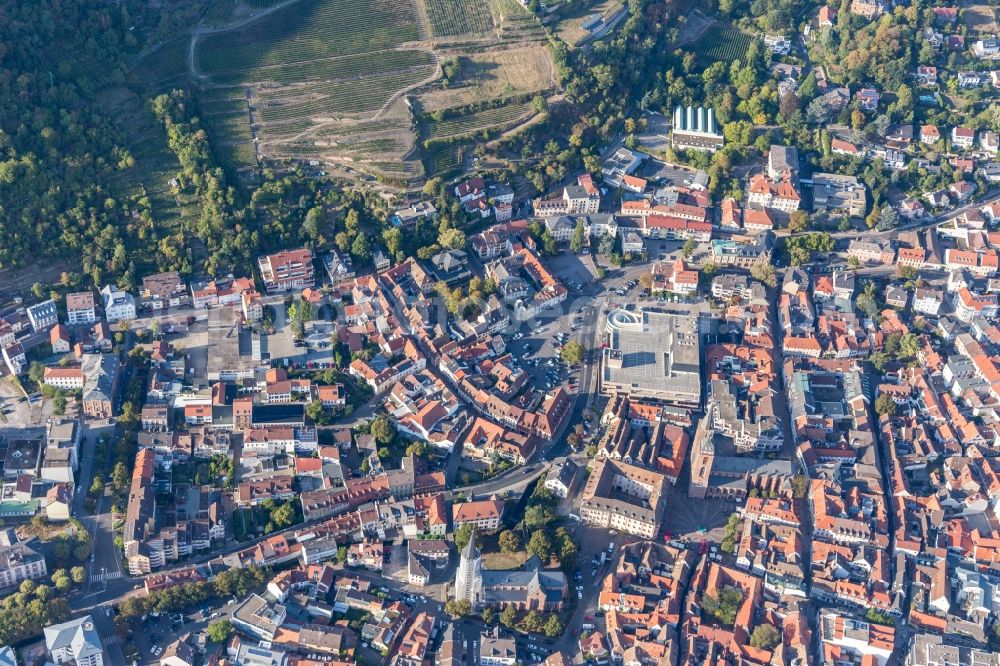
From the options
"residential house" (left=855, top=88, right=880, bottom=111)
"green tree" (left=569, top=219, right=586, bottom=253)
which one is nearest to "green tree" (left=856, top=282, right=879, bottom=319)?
"residential house" (left=855, top=88, right=880, bottom=111)

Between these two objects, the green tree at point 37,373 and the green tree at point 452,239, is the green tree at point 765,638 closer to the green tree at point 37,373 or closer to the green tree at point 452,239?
the green tree at point 452,239

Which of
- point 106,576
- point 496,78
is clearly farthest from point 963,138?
point 106,576

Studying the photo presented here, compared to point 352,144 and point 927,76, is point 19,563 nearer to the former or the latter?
point 352,144

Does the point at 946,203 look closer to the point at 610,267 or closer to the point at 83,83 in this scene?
the point at 610,267

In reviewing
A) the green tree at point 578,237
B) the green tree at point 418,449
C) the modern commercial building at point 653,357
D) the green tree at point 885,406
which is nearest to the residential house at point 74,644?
the green tree at point 418,449

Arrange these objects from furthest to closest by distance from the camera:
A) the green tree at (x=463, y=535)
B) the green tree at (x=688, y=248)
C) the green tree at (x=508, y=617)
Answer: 1. the green tree at (x=688, y=248)
2. the green tree at (x=463, y=535)
3. the green tree at (x=508, y=617)

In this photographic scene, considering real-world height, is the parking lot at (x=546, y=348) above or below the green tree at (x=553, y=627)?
above
